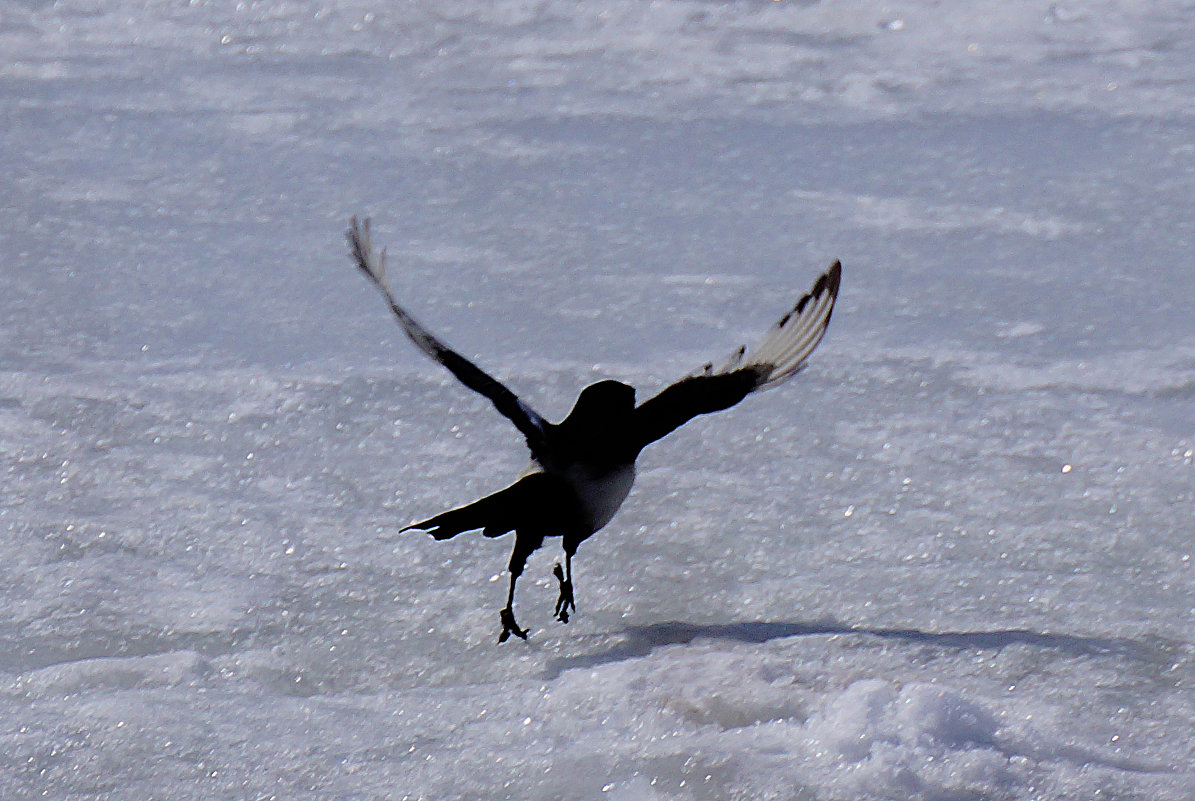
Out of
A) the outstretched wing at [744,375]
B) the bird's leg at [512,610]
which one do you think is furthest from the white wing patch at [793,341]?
the bird's leg at [512,610]

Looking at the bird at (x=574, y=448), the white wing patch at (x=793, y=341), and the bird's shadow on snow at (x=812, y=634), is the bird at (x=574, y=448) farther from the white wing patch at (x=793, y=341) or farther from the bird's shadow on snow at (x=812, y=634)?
the bird's shadow on snow at (x=812, y=634)

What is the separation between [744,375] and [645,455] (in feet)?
2.34

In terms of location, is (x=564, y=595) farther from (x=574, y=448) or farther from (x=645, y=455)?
(x=645, y=455)

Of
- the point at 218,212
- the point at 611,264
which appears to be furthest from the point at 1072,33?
the point at 218,212

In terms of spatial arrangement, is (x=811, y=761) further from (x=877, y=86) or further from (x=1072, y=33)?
(x=1072, y=33)

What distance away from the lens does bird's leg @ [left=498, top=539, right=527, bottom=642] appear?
89.7 inches

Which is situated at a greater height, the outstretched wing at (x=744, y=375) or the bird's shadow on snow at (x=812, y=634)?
the outstretched wing at (x=744, y=375)

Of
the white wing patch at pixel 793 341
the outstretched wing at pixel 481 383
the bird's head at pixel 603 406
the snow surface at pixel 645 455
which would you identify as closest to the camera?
the snow surface at pixel 645 455

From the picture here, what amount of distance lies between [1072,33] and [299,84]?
3725mm

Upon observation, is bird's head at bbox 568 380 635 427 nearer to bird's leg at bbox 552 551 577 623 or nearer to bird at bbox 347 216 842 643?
bird at bbox 347 216 842 643

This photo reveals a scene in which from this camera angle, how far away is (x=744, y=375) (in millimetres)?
2467

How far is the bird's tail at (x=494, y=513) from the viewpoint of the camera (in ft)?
6.91

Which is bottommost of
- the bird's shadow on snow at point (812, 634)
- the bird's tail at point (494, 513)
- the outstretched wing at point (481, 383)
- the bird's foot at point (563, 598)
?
the bird's shadow on snow at point (812, 634)

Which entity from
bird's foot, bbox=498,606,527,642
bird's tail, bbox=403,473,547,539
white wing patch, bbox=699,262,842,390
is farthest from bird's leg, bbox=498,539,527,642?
white wing patch, bbox=699,262,842,390
